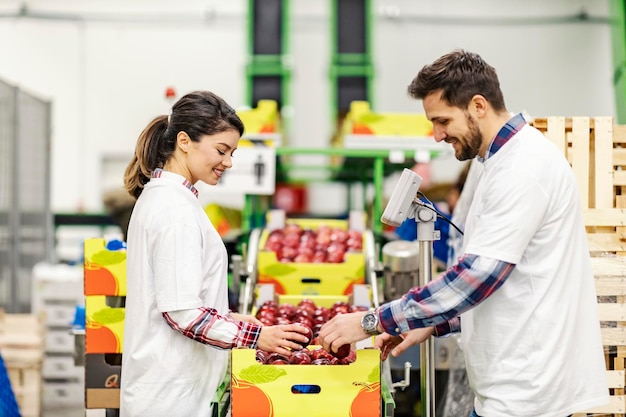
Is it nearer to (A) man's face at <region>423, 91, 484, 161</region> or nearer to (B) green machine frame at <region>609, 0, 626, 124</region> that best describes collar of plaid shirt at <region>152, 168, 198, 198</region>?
(A) man's face at <region>423, 91, 484, 161</region>

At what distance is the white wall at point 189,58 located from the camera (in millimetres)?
11430

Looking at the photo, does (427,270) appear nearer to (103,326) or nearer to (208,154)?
(208,154)

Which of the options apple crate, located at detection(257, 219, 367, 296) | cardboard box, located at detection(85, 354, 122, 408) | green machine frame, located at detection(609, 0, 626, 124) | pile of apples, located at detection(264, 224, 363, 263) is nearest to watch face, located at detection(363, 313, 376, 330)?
cardboard box, located at detection(85, 354, 122, 408)

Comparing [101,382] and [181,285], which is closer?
[181,285]

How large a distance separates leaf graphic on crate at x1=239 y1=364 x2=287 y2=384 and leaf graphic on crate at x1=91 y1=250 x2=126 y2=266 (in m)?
1.05

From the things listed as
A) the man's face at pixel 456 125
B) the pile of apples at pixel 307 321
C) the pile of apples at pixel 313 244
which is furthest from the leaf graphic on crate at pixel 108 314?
the man's face at pixel 456 125

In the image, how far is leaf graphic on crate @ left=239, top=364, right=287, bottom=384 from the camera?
7.92 ft

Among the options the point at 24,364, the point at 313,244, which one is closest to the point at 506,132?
the point at 313,244

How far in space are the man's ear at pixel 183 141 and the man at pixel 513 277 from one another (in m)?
0.74

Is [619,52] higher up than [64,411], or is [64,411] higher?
[619,52]

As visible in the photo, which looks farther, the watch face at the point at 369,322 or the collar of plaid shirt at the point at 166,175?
the collar of plaid shirt at the point at 166,175

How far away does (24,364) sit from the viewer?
5797 mm

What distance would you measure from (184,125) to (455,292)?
37.8 inches

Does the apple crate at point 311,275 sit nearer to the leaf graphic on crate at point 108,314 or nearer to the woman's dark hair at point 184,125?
the leaf graphic on crate at point 108,314
